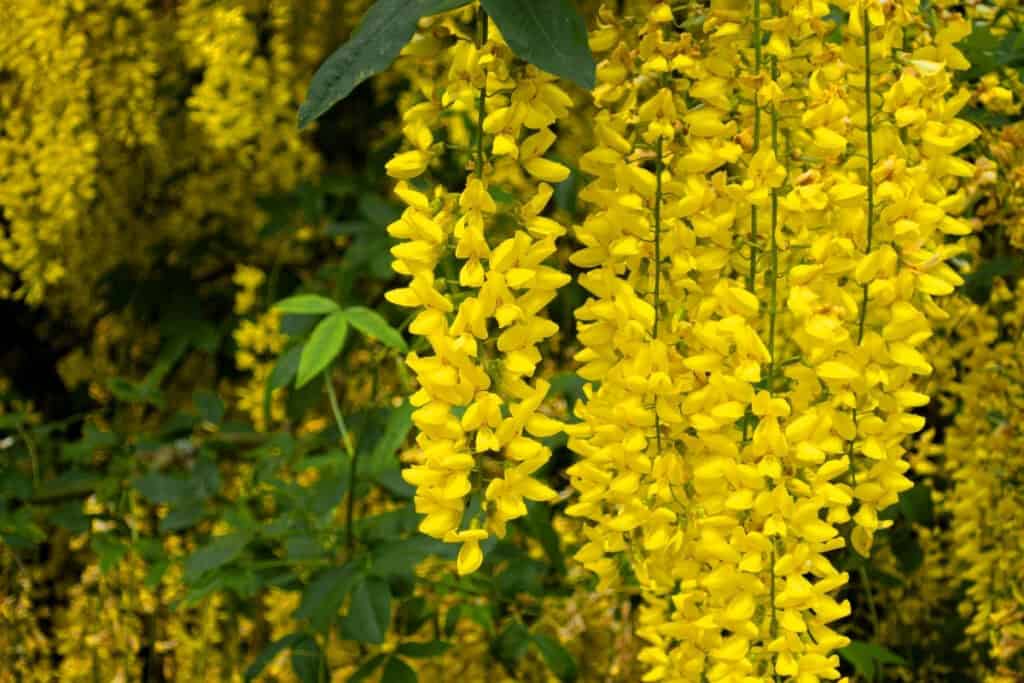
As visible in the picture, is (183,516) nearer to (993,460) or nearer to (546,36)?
(993,460)

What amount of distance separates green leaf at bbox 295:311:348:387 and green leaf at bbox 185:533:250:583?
340 millimetres

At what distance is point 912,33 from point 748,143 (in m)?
0.25

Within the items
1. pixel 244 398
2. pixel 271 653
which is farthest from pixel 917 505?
pixel 244 398

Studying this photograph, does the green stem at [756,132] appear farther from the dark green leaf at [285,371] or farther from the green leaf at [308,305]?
the dark green leaf at [285,371]

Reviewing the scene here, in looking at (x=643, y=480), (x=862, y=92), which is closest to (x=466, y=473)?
(x=643, y=480)

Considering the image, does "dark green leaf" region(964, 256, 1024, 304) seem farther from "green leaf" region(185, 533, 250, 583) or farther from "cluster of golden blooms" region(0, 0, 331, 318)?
"cluster of golden blooms" region(0, 0, 331, 318)

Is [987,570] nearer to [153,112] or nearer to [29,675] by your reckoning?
[29,675]

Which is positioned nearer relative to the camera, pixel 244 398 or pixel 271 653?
pixel 271 653

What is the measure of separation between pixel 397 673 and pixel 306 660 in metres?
0.19

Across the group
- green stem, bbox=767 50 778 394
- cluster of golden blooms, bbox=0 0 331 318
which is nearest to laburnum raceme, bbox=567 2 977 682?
green stem, bbox=767 50 778 394

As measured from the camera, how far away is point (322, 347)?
1966mm

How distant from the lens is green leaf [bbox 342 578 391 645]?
6.24 ft

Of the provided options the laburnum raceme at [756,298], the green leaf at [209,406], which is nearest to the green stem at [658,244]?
the laburnum raceme at [756,298]

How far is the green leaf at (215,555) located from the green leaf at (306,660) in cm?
17
